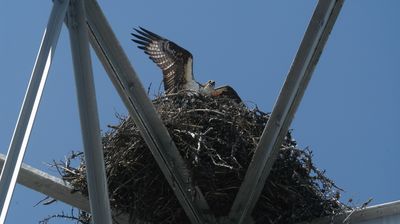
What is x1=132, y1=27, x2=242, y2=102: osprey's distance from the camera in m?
10.2

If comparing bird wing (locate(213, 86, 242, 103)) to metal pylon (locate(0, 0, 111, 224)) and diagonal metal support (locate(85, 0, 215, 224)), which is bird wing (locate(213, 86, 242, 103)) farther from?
metal pylon (locate(0, 0, 111, 224))

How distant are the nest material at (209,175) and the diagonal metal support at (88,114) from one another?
6.66 ft

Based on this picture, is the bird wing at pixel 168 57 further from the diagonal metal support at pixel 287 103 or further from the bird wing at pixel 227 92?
the diagonal metal support at pixel 287 103

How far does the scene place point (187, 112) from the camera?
8.19m

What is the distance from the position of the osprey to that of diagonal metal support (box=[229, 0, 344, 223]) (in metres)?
3.08

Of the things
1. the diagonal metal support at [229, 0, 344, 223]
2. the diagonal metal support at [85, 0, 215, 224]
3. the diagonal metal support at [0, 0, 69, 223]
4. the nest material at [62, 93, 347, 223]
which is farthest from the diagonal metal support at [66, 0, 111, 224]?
the nest material at [62, 93, 347, 223]

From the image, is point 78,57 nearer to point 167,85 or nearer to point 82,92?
point 82,92

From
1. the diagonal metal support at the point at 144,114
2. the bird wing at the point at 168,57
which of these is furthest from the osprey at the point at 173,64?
the diagonal metal support at the point at 144,114

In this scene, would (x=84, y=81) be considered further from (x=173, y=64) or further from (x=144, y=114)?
(x=173, y=64)

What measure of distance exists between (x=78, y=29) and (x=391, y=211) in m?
3.00

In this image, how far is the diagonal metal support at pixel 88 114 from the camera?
5090 millimetres

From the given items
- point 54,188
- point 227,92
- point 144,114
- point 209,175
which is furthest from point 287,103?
point 227,92

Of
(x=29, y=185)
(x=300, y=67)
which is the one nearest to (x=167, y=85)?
(x=29, y=185)

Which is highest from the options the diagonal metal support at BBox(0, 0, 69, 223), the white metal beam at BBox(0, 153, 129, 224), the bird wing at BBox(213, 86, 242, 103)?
the bird wing at BBox(213, 86, 242, 103)
